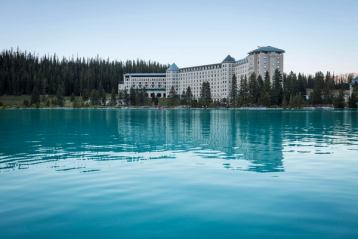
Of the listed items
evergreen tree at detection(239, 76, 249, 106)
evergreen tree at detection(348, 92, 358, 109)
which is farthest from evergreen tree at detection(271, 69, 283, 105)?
evergreen tree at detection(348, 92, 358, 109)

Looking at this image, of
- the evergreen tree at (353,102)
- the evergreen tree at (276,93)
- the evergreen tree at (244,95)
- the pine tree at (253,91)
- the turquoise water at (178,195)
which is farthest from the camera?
the evergreen tree at (244,95)

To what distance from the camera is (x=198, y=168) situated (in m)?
21.2

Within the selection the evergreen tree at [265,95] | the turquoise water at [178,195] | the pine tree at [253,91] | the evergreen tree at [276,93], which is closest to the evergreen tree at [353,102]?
the evergreen tree at [276,93]

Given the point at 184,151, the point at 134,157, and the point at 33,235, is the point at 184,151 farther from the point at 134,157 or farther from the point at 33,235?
the point at 33,235

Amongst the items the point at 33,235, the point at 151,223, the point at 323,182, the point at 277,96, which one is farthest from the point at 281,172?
the point at 277,96

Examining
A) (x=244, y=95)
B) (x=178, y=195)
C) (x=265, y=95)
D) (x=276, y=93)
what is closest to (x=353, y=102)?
(x=276, y=93)

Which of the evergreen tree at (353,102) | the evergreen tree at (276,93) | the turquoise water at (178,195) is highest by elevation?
the evergreen tree at (276,93)

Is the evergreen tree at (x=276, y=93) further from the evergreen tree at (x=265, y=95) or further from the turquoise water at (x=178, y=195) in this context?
the turquoise water at (x=178, y=195)

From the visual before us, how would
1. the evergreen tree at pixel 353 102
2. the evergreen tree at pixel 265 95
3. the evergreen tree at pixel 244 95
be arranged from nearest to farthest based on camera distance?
1. the evergreen tree at pixel 353 102
2. the evergreen tree at pixel 265 95
3. the evergreen tree at pixel 244 95

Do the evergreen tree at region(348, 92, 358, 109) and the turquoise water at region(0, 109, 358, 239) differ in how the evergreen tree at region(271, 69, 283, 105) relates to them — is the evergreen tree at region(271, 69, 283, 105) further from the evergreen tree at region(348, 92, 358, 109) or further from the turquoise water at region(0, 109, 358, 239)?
the turquoise water at region(0, 109, 358, 239)

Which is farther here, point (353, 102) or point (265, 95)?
point (265, 95)

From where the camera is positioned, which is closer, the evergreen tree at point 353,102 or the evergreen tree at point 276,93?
the evergreen tree at point 353,102

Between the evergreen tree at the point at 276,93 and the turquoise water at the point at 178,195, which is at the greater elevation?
the evergreen tree at the point at 276,93

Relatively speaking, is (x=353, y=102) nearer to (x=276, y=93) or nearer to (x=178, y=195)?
(x=276, y=93)
